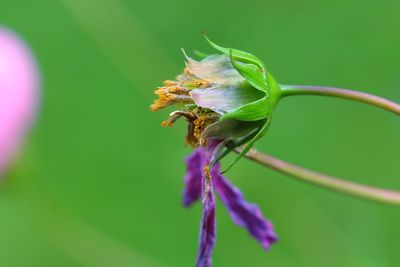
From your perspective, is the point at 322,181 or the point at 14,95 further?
the point at 14,95

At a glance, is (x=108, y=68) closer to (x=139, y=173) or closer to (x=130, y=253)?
(x=139, y=173)

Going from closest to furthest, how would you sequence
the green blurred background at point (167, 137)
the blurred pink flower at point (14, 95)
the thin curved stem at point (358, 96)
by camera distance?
1. the thin curved stem at point (358, 96)
2. the blurred pink flower at point (14, 95)
3. the green blurred background at point (167, 137)

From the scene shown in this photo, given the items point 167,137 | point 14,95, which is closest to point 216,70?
point 14,95

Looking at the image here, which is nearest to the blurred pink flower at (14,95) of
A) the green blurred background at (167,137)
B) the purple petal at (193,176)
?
the green blurred background at (167,137)

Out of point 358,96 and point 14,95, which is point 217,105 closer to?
point 358,96

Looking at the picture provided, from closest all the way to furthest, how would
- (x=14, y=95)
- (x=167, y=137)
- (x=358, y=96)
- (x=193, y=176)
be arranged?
(x=358, y=96) → (x=193, y=176) → (x=14, y=95) → (x=167, y=137)

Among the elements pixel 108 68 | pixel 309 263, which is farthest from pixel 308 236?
pixel 108 68

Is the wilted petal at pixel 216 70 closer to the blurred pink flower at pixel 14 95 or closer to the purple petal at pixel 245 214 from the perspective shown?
the purple petal at pixel 245 214
